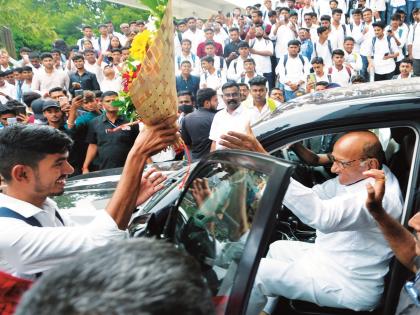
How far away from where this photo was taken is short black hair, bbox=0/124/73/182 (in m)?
1.82

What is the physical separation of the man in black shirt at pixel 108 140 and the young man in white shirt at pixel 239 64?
453 centimetres

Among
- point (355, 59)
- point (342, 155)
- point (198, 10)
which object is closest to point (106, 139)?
point (342, 155)

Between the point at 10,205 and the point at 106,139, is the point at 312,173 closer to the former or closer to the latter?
the point at 10,205

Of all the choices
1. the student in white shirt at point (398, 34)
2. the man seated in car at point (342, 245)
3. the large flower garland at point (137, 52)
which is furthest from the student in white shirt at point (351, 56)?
the large flower garland at point (137, 52)

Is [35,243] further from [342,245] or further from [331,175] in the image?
[331,175]

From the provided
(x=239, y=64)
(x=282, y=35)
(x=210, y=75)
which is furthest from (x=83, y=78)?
(x=282, y=35)

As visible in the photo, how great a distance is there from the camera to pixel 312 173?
3211 millimetres

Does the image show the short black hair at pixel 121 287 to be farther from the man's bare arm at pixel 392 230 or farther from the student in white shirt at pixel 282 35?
the student in white shirt at pixel 282 35

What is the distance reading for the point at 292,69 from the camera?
8.88m

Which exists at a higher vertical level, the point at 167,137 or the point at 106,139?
the point at 167,137

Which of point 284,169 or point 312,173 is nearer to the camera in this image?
point 284,169

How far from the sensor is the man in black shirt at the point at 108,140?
520cm

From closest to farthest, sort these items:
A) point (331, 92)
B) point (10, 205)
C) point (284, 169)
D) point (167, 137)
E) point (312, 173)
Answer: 1. point (284, 169)
2. point (10, 205)
3. point (167, 137)
4. point (331, 92)
5. point (312, 173)

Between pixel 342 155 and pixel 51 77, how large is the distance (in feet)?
27.3
